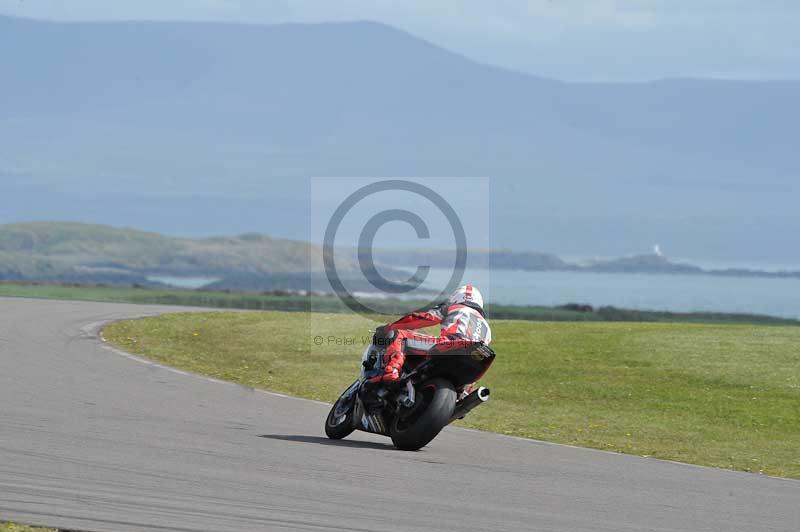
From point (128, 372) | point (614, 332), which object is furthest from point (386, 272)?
point (128, 372)

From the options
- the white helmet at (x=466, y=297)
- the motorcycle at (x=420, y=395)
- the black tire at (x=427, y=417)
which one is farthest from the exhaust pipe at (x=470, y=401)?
the white helmet at (x=466, y=297)

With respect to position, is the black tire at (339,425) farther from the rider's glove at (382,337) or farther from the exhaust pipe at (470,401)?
the exhaust pipe at (470,401)

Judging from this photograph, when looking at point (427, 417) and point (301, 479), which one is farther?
point (427, 417)

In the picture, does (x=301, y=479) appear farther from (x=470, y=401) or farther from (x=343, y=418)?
(x=343, y=418)

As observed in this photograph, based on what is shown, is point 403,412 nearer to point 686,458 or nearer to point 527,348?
point 686,458

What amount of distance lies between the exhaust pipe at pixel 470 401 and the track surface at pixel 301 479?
43 cm

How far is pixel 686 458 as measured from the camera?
53.3ft

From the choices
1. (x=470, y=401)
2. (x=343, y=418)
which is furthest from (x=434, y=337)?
(x=343, y=418)

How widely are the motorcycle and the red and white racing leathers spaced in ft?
0.35

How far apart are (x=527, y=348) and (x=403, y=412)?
57.5ft

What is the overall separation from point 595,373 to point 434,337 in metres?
13.3

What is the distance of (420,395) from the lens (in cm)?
1442

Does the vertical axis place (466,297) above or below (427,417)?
above

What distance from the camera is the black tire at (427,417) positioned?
14.1 meters
